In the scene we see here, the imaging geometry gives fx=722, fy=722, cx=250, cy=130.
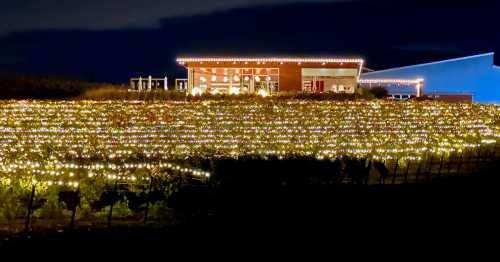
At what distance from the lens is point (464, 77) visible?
43438mm

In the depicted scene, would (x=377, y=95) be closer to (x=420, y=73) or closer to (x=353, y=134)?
(x=353, y=134)

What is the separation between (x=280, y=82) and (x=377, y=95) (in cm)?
471

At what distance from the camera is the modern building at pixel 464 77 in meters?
42.2

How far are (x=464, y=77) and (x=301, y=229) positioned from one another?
35.8 meters

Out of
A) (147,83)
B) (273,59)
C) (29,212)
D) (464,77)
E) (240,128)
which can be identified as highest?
(464,77)

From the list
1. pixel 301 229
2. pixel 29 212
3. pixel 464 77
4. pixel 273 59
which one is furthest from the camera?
pixel 464 77

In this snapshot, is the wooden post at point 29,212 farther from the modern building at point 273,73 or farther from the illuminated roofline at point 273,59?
the illuminated roofline at point 273,59

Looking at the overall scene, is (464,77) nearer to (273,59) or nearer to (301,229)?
(273,59)

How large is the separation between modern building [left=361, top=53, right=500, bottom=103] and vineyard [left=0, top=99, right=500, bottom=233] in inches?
521

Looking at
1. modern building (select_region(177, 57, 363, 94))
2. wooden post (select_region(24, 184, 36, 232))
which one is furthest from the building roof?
wooden post (select_region(24, 184, 36, 232))

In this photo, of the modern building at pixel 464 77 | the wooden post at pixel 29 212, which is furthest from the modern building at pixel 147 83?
the wooden post at pixel 29 212

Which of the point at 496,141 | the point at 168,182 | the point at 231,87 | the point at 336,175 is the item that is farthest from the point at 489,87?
the point at 168,182

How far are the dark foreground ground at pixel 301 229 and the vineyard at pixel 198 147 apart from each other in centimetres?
90

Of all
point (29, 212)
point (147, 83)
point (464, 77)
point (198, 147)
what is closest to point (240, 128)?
point (198, 147)
